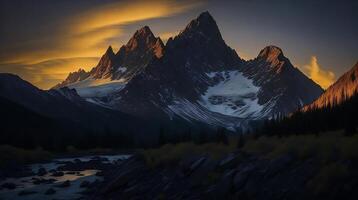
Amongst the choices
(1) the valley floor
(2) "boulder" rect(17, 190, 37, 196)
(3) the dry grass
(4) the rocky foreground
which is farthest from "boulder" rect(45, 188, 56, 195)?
(3) the dry grass

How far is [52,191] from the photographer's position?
49.0 m

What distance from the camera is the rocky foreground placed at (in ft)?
85.3

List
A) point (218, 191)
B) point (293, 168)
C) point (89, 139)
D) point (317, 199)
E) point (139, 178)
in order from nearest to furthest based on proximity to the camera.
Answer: point (317, 199), point (293, 168), point (218, 191), point (139, 178), point (89, 139)

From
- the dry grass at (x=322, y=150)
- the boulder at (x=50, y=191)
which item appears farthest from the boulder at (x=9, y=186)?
the dry grass at (x=322, y=150)

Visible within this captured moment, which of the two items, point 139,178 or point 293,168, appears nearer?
point 293,168

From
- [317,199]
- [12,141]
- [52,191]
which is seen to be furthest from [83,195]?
[12,141]

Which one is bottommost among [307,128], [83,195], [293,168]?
[83,195]

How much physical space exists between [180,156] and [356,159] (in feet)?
82.0

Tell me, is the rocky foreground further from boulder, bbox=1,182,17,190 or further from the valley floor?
boulder, bbox=1,182,17,190

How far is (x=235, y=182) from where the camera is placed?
31797 mm

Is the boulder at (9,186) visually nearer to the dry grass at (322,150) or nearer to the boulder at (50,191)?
the boulder at (50,191)

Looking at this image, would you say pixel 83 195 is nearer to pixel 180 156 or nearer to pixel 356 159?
pixel 180 156

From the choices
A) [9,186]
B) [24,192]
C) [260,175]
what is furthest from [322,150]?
[9,186]

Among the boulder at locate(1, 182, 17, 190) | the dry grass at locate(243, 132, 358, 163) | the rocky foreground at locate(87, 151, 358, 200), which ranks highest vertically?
the dry grass at locate(243, 132, 358, 163)
